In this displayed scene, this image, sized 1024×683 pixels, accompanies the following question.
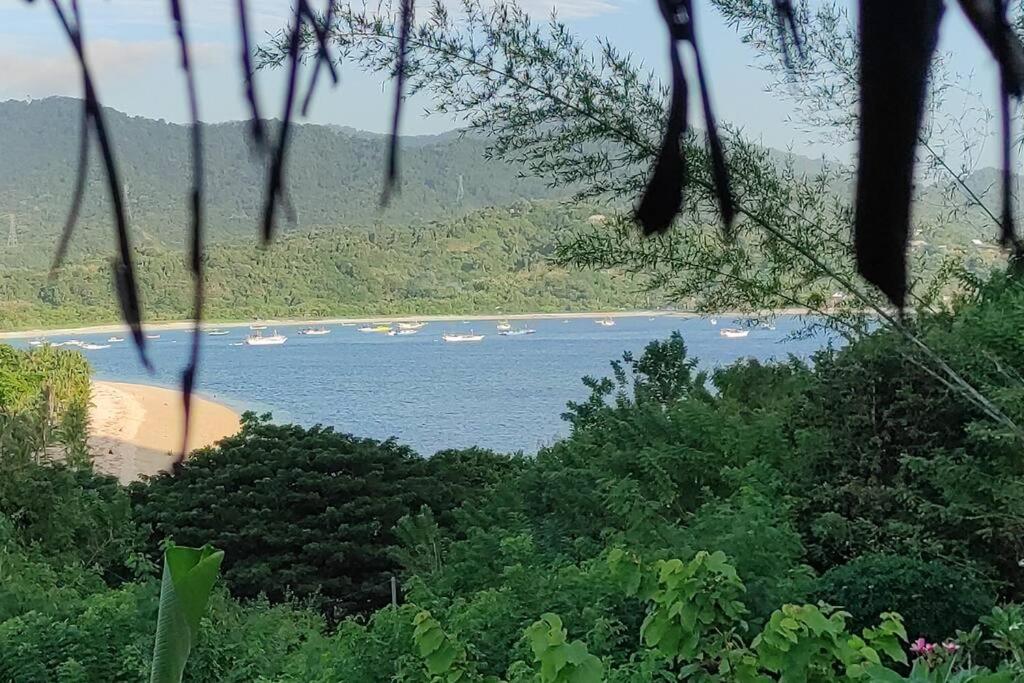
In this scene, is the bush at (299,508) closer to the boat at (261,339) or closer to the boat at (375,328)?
the boat at (375,328)

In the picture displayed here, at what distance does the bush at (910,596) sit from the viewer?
2.40m

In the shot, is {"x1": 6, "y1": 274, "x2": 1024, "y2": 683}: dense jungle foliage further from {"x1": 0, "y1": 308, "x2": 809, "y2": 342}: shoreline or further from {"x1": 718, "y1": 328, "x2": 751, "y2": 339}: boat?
{"x1": 718, "y1": 328, "x2": 751, "y2": 339}: boat

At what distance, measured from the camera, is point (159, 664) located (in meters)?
0.45

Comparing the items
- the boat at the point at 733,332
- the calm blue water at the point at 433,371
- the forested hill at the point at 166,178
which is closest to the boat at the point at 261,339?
the calm blue water at the point at 433,371

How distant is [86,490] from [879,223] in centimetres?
558

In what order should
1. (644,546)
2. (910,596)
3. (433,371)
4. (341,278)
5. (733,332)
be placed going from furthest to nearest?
(433,371), (733,332), (644,546), (910,596), (341,278)

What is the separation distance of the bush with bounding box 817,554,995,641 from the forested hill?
84.5 inches

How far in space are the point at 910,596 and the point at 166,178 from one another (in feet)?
8.03

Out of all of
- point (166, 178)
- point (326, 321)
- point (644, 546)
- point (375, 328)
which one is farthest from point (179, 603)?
point (644, 546)

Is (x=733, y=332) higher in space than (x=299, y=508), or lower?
higher

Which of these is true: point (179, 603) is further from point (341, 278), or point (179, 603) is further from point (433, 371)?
point (433, 371)

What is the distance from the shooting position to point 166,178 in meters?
0.35

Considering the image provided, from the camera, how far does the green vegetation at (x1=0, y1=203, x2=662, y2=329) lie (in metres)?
0.35

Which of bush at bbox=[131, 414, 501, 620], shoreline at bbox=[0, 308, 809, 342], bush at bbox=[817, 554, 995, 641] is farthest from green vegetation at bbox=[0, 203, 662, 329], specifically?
bush at bbox=[131, 414, 501, 620]
